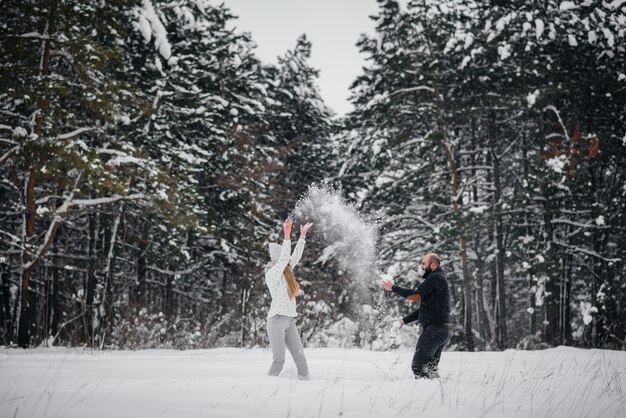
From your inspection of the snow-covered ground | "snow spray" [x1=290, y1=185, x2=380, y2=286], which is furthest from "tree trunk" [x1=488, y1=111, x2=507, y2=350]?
the snow-covered ground

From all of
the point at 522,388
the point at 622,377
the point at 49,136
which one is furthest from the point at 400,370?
the point at 49,136

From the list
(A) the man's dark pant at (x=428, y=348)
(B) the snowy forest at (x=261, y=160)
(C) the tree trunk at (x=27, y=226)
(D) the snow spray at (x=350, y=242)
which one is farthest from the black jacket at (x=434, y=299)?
(D) the snow spray at (x=350, y=242)

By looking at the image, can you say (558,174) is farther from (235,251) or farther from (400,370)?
(235,251)

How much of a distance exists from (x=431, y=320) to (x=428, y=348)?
1.24 ft

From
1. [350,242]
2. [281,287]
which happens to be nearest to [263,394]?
[281,287]

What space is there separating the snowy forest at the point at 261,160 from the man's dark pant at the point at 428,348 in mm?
7999

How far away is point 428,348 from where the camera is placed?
20.9ft

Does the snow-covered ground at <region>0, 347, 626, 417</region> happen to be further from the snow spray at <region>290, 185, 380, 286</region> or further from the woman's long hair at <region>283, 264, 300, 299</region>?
the snow spray at <region>290, 185, 380, 286</region>

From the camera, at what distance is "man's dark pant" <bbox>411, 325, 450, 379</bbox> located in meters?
6.36

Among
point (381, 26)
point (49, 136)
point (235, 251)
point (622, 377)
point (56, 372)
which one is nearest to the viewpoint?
point (56, 372)

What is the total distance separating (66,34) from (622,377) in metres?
14.0

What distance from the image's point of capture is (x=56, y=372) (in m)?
6.02

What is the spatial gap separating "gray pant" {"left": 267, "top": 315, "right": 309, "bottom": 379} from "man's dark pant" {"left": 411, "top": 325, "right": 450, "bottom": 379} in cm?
155

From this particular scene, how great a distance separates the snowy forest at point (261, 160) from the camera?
12047mm
